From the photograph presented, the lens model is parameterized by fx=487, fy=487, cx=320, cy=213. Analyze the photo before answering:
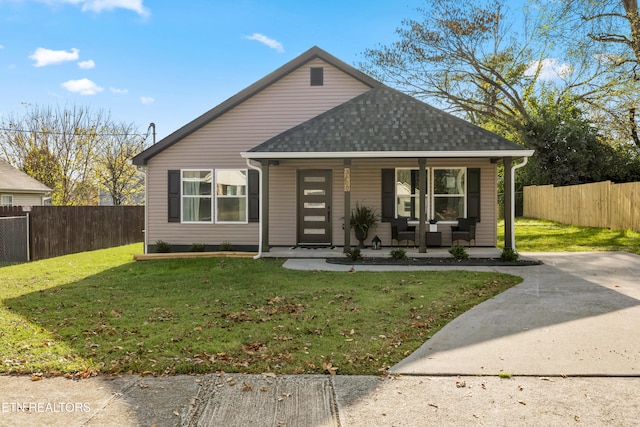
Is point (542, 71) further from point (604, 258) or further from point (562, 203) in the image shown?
Result: point (604, 258)

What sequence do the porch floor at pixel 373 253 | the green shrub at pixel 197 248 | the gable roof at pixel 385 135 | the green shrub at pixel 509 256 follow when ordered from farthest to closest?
1. the green shrub at pixel 197 248
2. the porch floor at pixel 373 253
3. the gable roof at pixel 385 135
4. the green shrub at pixel 509 256

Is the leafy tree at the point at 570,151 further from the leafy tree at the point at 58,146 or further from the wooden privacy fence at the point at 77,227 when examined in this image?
the leafy tree at the point at 58,146

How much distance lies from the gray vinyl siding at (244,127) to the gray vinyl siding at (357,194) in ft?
1.36

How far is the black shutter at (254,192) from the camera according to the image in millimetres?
13852

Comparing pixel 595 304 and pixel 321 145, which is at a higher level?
pixel 321 145

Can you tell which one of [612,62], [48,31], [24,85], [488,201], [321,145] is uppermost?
[48,31]

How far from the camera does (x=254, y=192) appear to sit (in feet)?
45.4

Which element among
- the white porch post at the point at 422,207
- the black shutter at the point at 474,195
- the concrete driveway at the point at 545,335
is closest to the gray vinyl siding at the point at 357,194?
the black shutter at the point at 474,195

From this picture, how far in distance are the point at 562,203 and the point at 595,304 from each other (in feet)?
59.3

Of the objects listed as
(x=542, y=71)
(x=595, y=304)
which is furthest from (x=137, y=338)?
(x=542, y=71)

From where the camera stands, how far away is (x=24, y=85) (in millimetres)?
30391

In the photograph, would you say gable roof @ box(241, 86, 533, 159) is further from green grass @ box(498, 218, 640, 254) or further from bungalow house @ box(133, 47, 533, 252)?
green grass @ box(498, 218, 640, 254)

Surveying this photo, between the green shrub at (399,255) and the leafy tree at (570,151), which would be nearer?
the green shrub at (399,255)

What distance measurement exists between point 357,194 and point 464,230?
3.07 meters
